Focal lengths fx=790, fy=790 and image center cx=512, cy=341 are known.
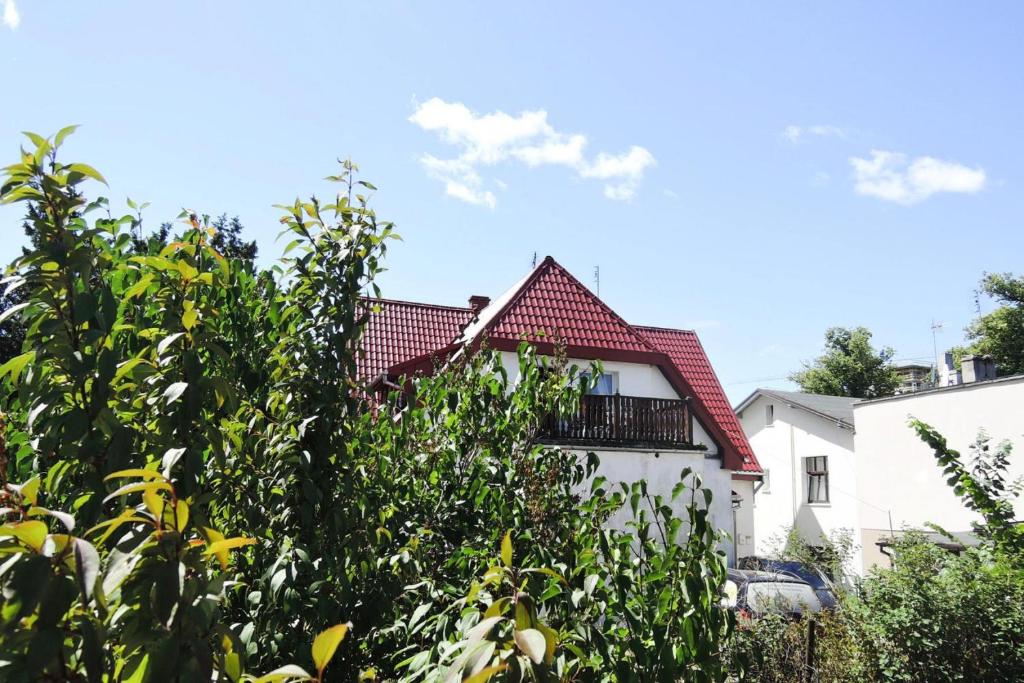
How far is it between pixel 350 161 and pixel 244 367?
824 mm

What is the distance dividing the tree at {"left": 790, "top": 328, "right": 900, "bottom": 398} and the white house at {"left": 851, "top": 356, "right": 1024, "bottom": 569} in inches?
989

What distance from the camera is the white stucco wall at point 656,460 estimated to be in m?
17.3

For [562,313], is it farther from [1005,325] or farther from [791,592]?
[1005,325]

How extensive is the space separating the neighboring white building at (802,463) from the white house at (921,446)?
→ 3918 millimetres

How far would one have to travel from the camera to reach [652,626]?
190cm

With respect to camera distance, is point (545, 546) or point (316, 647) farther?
point (545, 546)

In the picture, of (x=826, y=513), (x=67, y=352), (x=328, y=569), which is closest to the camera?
(x=67, y=352)

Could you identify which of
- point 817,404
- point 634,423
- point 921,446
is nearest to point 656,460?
point 634,423

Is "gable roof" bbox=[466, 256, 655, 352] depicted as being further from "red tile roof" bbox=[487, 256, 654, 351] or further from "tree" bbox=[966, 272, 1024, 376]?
"tree" bbox=[966, 272, 1024, 376]

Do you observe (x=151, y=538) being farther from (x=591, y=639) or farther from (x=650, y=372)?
(x=650, y=372)

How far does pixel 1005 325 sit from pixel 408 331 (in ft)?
102

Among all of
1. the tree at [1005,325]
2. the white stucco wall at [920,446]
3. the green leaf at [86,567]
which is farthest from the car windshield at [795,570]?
the tree at [1005,325]

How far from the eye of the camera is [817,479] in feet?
90.5

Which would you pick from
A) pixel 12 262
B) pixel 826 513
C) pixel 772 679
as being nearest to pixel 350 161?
pixel 12 262
